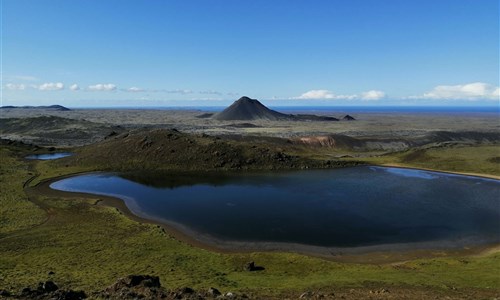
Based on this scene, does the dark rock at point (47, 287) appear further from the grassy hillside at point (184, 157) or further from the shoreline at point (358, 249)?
the grassy hillside at point (184, 157)

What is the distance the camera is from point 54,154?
98.2 metres

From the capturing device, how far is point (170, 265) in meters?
28.5

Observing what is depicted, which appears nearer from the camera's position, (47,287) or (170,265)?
(47,287)

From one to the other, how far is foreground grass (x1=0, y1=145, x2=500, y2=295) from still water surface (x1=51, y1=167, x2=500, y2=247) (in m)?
5.88

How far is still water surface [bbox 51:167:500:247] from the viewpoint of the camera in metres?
38.5

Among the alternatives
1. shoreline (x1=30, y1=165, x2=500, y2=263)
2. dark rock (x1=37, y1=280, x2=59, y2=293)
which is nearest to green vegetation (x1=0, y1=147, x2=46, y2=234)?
shoreline (x1=30, y1=165, x2=500, y2=263)

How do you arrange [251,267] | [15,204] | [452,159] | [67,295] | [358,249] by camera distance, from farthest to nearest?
[452,159], [15,204], [358,249], [251,267], [67,295]

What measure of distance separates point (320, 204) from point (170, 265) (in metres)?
26.6

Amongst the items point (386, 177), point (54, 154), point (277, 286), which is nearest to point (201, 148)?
point (386, 177)

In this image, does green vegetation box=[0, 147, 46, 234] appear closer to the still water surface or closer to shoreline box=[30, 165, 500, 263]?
the still water surface

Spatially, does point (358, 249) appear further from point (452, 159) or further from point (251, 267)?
point (452, 159)

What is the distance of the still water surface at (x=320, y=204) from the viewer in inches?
1517

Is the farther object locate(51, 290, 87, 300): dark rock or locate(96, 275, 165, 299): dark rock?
locate(96, 275, 165, 299): dark rock

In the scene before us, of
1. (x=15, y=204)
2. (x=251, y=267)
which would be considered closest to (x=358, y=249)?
(x=251, y=267)
